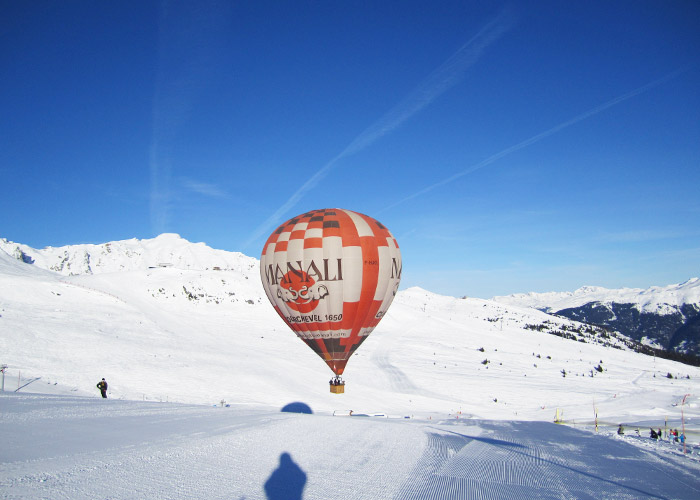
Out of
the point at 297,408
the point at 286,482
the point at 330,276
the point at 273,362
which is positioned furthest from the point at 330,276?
the point at 273,362

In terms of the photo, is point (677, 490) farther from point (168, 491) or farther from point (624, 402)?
point (624, 402)

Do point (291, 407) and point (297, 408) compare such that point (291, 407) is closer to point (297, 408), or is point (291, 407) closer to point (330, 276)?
point (297, 408)

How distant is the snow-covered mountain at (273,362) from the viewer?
1037 inches

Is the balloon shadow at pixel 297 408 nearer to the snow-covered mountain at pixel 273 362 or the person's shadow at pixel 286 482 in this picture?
the snow-covered mountain at pixel 273 362

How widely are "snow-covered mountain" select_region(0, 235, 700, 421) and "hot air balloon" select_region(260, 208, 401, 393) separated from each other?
19.0ft

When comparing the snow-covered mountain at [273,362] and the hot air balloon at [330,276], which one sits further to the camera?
the snow-covered mountain at [273,362]

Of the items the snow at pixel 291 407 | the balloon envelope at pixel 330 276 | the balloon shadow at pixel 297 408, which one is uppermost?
the balloon envelope at pixel 330 276

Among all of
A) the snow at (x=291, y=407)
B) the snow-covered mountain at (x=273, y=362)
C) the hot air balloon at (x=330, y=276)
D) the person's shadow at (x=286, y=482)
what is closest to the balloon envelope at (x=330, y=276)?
the hot air balloon at (x=330, y=276)

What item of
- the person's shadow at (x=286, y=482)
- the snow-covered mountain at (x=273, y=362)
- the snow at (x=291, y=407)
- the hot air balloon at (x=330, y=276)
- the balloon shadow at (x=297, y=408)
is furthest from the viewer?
the snow-covered mountain at (x=273, y=362)

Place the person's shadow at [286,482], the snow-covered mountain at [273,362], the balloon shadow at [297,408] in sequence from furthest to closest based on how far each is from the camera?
the snow-covered mountain at [273,362], the balloon shadow at [297,408], the person's shadow at [286,482]

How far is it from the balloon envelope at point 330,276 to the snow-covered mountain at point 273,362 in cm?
594

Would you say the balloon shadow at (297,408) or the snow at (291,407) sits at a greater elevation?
the snow at (291,407)

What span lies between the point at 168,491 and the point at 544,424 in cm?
1266

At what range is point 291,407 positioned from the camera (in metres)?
23.9
